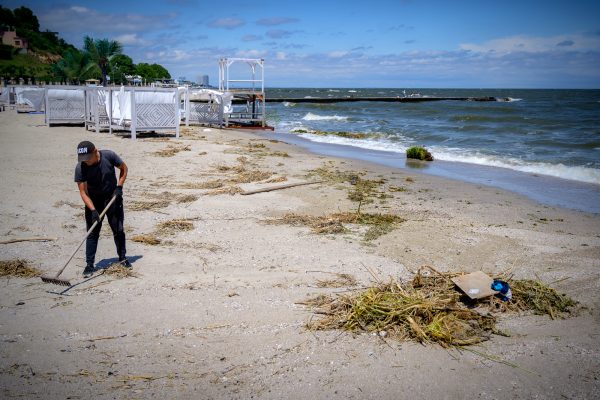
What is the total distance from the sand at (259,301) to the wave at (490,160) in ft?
18.1

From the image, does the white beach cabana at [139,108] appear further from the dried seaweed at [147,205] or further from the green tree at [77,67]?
the green tree at [77,67]

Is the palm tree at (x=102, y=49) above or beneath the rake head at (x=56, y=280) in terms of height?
above

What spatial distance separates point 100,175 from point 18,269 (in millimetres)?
1501

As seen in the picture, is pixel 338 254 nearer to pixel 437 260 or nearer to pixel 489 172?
pixel 437 260

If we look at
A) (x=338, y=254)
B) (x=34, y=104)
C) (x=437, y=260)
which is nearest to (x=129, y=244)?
(x=338, y=254)

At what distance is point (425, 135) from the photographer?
27.5 m

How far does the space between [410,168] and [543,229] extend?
294 inches

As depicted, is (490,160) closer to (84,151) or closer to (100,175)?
(100,175)

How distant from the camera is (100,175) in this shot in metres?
5.53

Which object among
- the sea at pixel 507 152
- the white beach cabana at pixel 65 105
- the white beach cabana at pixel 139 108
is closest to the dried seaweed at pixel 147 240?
the sea at pixel 507 152

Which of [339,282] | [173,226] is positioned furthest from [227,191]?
[339,282]

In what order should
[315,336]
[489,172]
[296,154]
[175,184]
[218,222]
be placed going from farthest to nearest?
1. [296,154]
2. [489,172]
3. [175,184]
4. [218,222]
5. [315,336]

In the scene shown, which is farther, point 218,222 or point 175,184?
point 175,184

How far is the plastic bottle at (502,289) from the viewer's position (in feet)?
16.6
